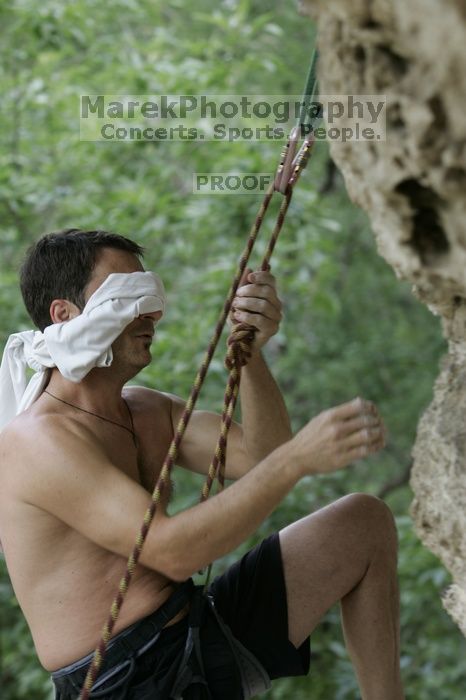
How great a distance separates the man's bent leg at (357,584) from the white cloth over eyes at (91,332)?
2.30 feet

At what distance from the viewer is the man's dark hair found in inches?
92.6

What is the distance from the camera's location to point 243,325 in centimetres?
239

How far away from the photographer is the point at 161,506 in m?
2.04

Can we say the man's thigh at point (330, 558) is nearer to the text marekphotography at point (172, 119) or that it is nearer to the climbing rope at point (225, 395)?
the climbing rope at point (225, 395)

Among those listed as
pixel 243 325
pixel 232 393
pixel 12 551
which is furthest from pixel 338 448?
pixel 12 551

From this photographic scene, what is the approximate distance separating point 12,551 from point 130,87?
11.6ft

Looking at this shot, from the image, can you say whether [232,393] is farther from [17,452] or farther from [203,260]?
[203,260]

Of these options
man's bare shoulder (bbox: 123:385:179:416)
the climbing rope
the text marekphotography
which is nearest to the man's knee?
A: the climbing rope

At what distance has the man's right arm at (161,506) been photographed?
1853 mm

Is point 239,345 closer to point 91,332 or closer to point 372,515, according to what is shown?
point 91,332

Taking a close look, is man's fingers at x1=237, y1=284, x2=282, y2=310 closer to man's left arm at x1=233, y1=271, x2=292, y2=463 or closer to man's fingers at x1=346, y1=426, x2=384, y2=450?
man's left arm at x1=233, y1=271, x2=292, y2=463

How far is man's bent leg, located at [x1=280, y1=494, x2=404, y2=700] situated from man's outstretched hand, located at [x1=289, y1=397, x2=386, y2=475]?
576 mm

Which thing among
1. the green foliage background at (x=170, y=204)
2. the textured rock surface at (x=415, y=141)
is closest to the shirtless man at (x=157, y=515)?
the textured rock surface at (x=415, y=141)

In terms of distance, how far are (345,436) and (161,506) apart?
45cm
